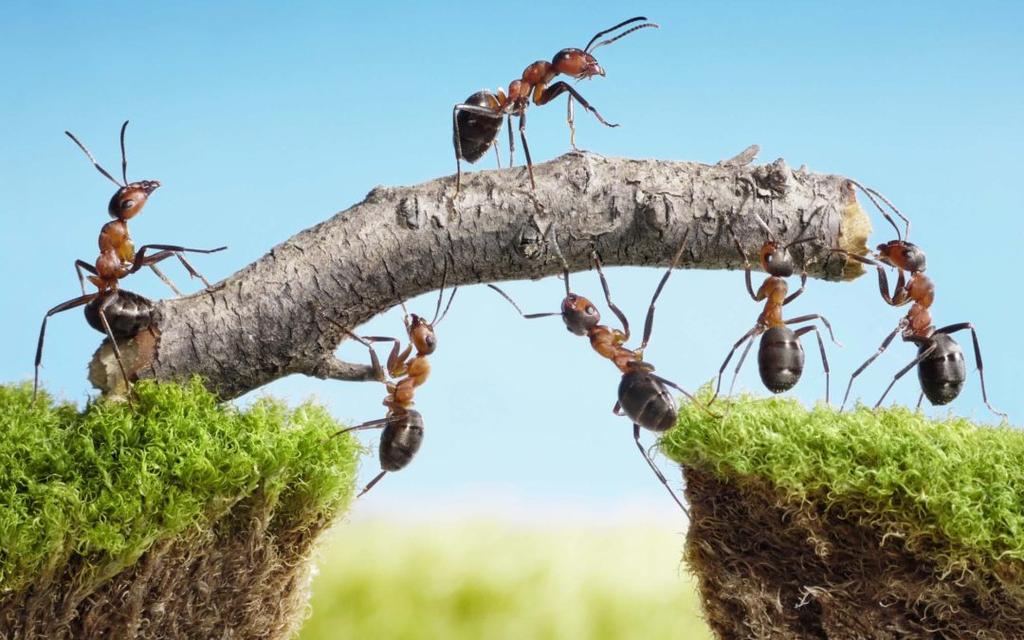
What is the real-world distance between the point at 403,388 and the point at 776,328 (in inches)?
45.7

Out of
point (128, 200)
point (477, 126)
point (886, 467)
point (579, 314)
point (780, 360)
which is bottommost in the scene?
point (886, 467)

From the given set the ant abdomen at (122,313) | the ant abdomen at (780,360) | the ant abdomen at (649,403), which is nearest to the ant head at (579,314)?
the ant abdomen at (649,403)

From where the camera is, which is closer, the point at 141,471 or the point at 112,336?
the point at 141,471

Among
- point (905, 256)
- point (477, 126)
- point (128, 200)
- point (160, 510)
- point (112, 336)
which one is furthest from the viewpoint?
point (905, 256)

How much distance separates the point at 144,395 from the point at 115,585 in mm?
544

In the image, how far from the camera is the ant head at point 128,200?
121 inches

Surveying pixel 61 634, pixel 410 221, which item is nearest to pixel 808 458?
pixel 410 221

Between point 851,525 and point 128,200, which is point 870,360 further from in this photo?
point 128,200

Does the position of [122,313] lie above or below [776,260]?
below

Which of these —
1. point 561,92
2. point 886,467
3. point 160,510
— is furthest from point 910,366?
point 160,510

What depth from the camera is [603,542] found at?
4.15m

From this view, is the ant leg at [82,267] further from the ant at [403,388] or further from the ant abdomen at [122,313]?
the ant at [403,388]

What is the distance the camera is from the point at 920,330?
3404 mm

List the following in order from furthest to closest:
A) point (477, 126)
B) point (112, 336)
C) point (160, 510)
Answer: point (477, 126) < point (112, 336) < point (160, 510)
